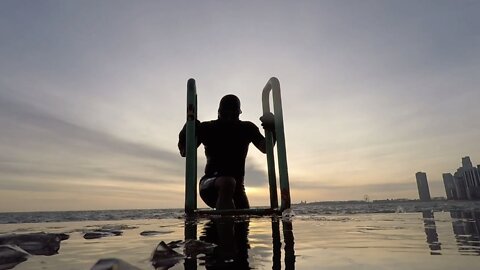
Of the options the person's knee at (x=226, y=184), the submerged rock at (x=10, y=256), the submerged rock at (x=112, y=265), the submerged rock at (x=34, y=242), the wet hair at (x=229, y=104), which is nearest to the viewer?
the submerged rock at (x=112, y=265)

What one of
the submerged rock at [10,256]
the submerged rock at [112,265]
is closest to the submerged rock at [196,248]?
the submerged rock at [112,265]

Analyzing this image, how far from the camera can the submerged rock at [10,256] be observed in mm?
1237

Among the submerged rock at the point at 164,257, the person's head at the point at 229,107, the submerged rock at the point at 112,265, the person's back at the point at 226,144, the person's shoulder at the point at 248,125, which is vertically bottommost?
the submerged rock at the point at 164,257

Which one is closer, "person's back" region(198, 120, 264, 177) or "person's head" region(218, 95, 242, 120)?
"person's back" region(198, 120, 264, 177)

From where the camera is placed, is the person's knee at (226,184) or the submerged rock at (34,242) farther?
the person's knee at (226,184)

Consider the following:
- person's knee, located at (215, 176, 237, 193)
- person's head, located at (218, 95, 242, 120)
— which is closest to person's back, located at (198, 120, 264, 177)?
person's head, located at (218, 95, 242, 120)

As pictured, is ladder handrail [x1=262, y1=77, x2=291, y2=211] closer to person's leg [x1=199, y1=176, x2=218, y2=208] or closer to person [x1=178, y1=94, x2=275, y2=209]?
person [x1=178, y1=94, x2=275, y2=209]

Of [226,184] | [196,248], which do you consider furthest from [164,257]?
[226,184]

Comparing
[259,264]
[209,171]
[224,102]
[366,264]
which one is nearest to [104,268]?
[259,264]

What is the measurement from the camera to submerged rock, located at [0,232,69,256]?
5.17ft

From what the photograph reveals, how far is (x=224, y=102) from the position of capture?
4547 millimetres

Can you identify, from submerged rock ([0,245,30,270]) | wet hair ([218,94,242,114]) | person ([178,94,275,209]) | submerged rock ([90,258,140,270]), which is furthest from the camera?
wet hair ([218,94,242,114])

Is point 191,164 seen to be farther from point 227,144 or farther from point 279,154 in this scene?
point 279,154

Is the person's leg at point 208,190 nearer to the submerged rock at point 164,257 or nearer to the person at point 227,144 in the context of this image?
the person at point 227,144
